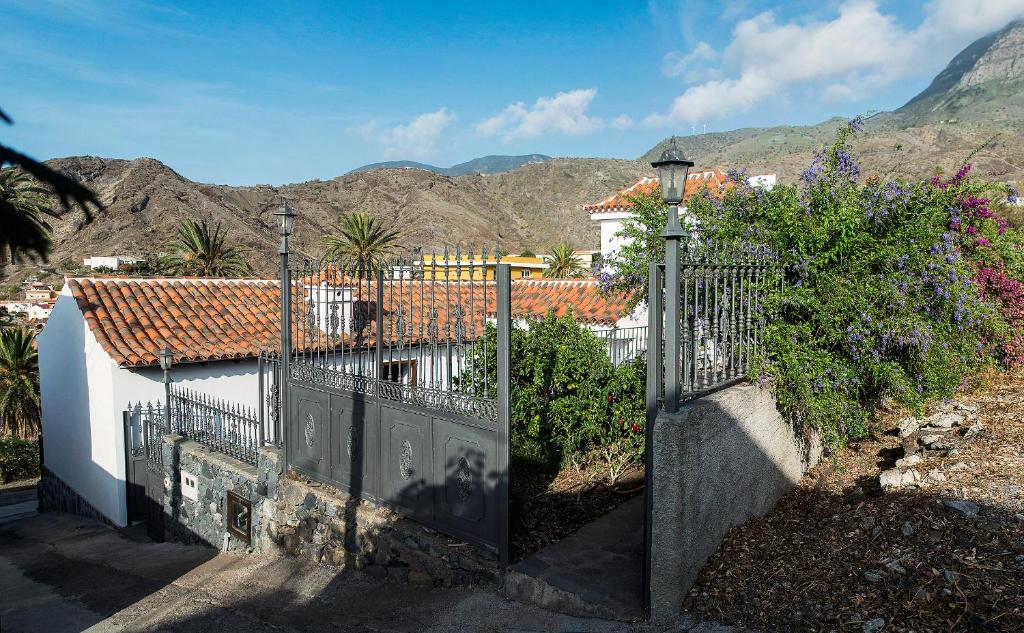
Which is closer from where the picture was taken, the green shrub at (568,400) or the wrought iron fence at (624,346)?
the green shrub at (568,400)

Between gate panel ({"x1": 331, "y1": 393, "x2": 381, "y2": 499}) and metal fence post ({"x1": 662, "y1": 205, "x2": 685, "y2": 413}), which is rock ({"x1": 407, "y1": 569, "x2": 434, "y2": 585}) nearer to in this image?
gate panel ({"x1": 331, "y1": 393, "x2": 381, "y2": 499})

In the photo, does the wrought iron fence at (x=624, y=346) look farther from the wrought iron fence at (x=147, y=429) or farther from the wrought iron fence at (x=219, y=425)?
the wrought iron fence at (x=147, y=429)

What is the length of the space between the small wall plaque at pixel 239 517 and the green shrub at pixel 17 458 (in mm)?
19016

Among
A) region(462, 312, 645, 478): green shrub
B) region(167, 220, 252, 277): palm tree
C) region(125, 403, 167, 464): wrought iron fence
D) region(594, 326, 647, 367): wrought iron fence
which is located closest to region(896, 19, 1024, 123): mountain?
region(167, 220, 252, 277): palm tree

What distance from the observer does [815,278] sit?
6.17 metres

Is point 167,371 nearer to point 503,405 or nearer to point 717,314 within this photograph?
point 503,405

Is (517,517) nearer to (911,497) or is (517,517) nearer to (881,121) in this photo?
(911,497)

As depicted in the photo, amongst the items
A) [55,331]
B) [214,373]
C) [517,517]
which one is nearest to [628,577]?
[517,517]

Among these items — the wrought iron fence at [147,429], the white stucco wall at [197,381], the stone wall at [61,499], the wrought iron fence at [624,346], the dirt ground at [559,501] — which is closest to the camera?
the dirt ground at [559,501]

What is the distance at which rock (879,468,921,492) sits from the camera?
5141 mm

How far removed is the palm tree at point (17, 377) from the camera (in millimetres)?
19844

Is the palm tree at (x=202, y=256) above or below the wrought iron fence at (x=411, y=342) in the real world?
above

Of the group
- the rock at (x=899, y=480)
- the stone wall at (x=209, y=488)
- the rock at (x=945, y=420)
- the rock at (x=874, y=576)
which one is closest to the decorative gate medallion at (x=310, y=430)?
the stone wall at (x=209, y=488)

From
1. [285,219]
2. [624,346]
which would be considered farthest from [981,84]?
[285,219]
